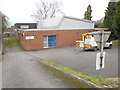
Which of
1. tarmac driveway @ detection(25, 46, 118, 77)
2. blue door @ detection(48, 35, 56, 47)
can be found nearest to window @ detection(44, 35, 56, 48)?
blue door @ detection(48, 35, 56, 47)

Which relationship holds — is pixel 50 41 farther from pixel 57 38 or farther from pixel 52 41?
pixel 57 38

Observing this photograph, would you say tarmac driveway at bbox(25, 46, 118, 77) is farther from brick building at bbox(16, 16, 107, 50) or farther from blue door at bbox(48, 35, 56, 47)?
blue door at bbox(48, 35, 56, 47)

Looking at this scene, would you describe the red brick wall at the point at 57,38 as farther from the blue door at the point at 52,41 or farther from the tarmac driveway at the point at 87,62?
the tarmac driveway at the point at 87,62

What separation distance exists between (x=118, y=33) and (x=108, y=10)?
778 cm

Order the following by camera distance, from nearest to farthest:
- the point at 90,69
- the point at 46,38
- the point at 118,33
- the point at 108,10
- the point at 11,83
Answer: the point at 11,83 → the point at 90,69 → the point at 118,33 → the point at 46,38 → the point at 108,10

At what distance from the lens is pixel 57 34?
21.7m

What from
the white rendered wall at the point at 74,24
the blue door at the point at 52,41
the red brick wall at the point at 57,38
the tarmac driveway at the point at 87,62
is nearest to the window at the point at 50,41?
the blue door at the point at 52,41

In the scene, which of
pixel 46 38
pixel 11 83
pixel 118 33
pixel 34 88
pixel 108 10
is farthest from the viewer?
pixel 108 10

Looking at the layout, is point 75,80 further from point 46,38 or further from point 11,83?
point 46,38

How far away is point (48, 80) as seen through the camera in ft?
21.3

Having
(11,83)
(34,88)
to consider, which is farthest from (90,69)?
(11,83)

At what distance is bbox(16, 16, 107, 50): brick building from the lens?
64.5 ft

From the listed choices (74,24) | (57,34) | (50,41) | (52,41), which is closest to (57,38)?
(57,34)

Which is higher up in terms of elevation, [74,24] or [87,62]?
[74,24]
